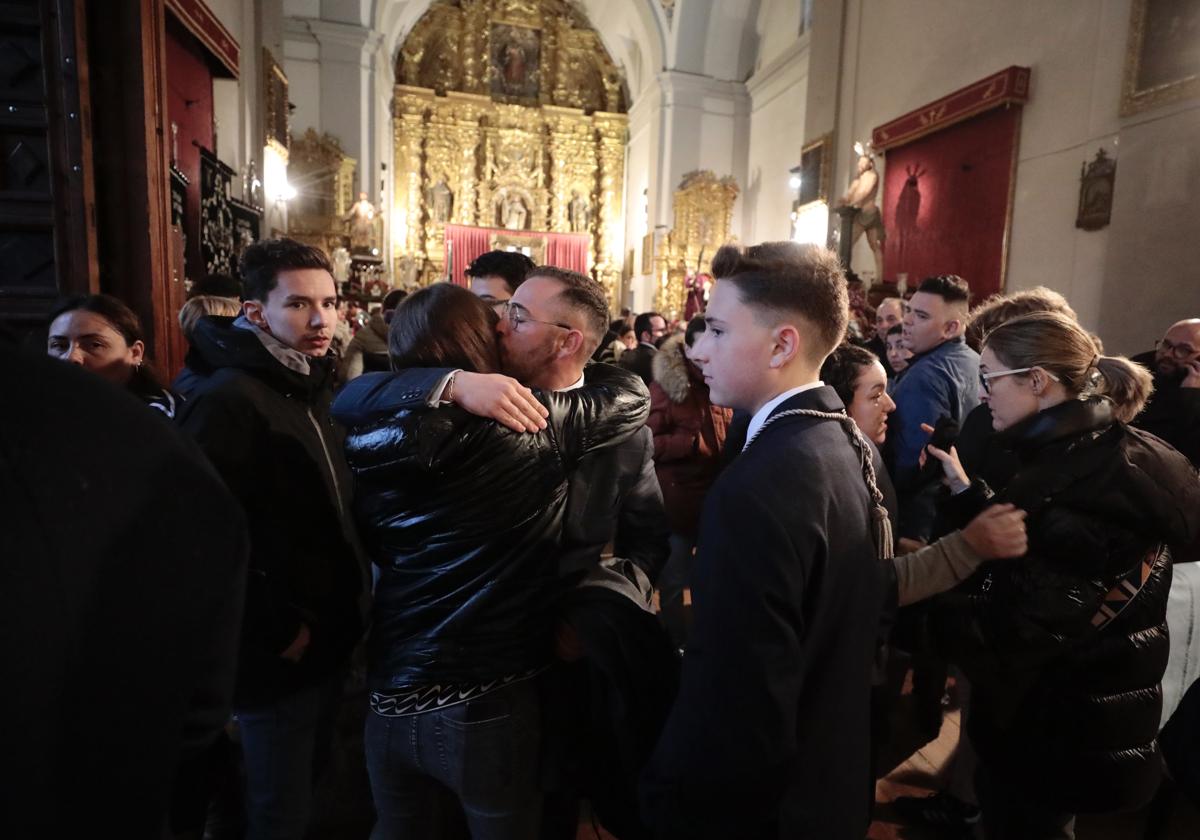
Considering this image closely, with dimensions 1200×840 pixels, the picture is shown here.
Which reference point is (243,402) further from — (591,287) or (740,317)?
(740,317)

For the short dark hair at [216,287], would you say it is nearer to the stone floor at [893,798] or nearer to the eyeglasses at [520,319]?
the stone floor at [893,798]

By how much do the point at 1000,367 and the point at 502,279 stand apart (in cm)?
180

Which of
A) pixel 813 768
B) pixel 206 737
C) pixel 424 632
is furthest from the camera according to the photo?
pixel 424 632

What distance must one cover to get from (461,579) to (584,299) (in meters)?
0.67

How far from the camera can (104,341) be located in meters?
2.09

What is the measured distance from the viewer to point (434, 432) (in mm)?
1149

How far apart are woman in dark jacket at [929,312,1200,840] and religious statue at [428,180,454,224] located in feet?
63.9

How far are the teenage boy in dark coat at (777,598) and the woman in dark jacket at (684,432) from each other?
1688mm

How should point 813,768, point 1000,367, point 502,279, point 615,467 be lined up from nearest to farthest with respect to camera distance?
1. point 813,768
2. point 615,467
3. point 1000,367
4. point 502,279

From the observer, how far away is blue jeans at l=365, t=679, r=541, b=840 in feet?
4.16

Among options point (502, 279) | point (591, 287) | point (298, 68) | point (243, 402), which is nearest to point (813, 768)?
point (591, 287)

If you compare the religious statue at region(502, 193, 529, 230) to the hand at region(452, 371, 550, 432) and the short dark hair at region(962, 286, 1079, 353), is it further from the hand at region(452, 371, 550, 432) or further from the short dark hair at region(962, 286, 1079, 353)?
the hand at region(452, 371, 550, 432)

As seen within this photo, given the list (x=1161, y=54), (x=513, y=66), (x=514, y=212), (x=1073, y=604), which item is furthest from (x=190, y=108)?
(x=513, y=66)

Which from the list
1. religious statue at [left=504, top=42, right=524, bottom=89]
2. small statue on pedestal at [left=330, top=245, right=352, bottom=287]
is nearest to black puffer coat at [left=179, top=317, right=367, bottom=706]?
small statue on pedestal at [left=330, top=245, right=352, bottom=287]
